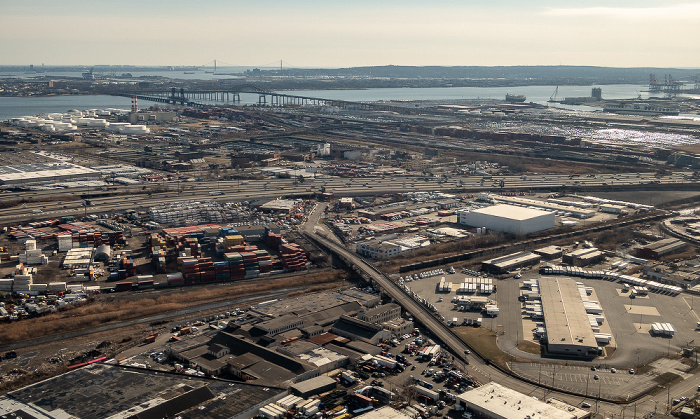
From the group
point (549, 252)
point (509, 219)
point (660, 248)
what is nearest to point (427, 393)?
point (549, 252)

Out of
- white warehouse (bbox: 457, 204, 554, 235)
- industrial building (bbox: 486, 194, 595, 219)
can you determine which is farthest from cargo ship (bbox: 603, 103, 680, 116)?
white warehouse (bbox: 457, 204, 554, 235)

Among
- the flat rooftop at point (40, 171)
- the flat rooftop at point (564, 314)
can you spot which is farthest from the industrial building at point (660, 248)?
the flat rooftop at point (40, 171)

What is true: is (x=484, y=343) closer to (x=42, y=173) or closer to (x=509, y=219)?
(x=509, y=219)

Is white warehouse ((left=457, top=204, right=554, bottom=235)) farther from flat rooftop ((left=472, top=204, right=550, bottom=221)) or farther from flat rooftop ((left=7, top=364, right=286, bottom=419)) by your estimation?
flat rooftop ((left=7, top=364, right=286, bottom=419))

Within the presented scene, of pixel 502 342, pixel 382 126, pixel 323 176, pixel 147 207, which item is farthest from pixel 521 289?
pixel 382 126

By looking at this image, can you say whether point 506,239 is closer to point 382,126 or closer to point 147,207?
point 147,207
